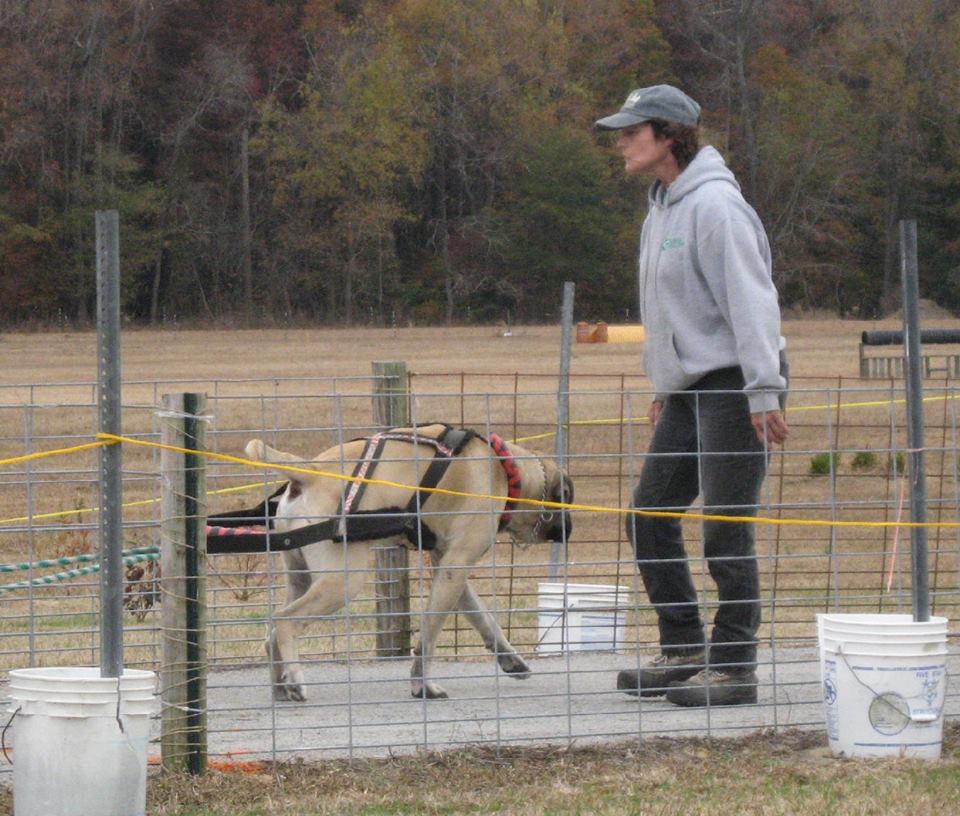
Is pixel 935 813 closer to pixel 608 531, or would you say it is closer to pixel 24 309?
pixel 608 531

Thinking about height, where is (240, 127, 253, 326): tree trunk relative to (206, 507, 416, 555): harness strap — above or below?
above

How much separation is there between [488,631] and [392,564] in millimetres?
801

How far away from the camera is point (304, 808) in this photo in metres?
4.74

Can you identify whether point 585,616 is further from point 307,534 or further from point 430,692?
point 307,534

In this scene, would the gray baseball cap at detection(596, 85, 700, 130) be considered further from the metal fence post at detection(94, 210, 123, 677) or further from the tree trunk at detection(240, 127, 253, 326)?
the tree trunk at detection(240, 127, 253, 326)

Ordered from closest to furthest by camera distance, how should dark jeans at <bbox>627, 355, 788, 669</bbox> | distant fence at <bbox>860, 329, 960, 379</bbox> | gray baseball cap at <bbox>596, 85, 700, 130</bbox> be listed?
dark jeans at <bbox>627, 355, 788, 669</bbox>, gray baseball cap at <bbox>596, 85, 700, 130</bbox>, distant fence at <bbox>860, 329, 960, 379</bbox>

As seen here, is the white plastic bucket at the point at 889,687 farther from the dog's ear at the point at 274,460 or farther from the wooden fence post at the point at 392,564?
the wooden fence post at the point at 392,564

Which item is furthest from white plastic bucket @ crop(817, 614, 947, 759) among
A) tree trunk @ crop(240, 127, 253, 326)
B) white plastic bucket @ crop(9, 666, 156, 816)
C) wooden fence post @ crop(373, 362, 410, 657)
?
tree trunk @ crop(240, 127, 253, 326)

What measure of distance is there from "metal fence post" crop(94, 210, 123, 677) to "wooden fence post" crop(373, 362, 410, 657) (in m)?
3.07

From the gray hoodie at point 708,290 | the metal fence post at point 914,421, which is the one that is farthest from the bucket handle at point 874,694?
the gray hoodie at point 708,290

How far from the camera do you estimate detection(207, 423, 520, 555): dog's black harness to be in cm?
586

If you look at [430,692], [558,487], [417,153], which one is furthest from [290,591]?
[417,153]

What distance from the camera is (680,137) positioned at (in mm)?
6004

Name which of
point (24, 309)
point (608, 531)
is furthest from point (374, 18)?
point (608, 531)
